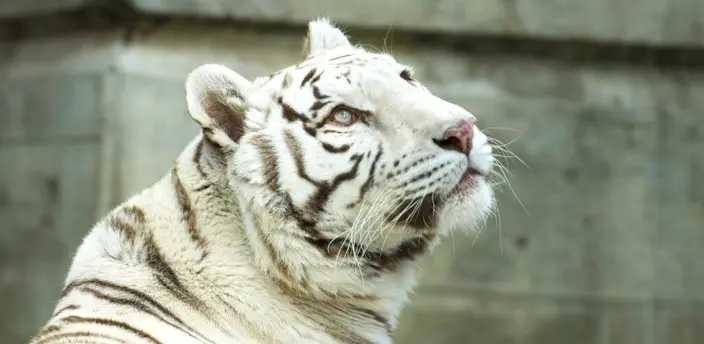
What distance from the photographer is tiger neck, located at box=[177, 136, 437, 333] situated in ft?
6.54

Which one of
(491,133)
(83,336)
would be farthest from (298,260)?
(491,133)

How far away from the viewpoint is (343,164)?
2006 millimetres

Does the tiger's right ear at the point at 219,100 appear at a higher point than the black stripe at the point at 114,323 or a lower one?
higher

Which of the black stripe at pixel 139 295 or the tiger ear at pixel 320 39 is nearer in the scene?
the black stripe at pixel 139 295

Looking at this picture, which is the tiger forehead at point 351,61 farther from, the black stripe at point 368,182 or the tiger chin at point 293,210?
the black stripe at point 368,182

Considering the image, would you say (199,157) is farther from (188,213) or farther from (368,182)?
(368,182)

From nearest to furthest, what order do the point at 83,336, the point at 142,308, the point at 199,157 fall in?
the point at 83,336 < the point at 142,308 < the point at 199,157

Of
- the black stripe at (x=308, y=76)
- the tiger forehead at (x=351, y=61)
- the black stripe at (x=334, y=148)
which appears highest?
the tiger forehead at (x=351, y=61)

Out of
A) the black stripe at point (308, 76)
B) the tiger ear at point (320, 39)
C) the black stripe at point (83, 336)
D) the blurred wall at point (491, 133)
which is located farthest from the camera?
the blurred wall at point (491, 133)

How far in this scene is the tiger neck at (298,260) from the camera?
199cm

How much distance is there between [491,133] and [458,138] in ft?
7.65

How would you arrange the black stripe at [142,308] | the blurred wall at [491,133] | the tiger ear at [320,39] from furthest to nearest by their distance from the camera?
the blurred wall at [491,133]
the tiger ear at [320,39]
the black stripe at [142,308]

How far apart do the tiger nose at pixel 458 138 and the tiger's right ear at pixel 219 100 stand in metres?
0.44

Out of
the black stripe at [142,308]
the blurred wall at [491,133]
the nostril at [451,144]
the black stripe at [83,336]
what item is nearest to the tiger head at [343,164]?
the nostril at [451,144]
